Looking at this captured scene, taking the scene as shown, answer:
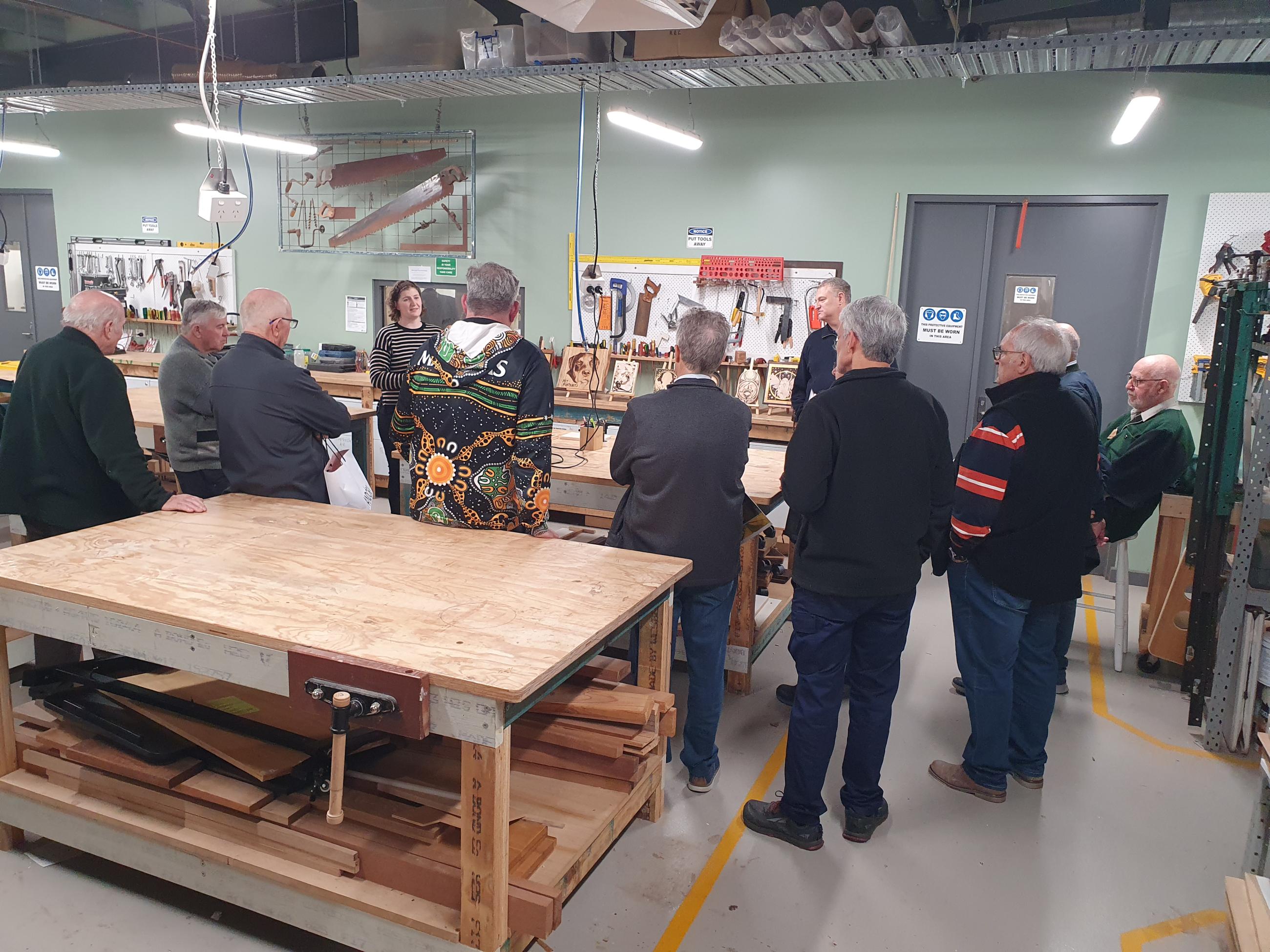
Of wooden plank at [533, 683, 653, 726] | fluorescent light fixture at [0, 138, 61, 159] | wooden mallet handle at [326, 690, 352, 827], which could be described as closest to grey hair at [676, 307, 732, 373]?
wooden plank at [533, 683, 653, 726]

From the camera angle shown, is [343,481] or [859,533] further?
[343,481]

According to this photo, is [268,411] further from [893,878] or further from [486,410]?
[893,878]

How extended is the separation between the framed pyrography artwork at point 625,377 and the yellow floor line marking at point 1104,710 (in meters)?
3.43

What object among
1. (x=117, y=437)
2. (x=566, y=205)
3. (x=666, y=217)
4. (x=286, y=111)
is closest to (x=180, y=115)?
(x=286, y=111)

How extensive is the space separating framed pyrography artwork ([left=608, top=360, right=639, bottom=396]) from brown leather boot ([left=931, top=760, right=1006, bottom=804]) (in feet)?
13.0

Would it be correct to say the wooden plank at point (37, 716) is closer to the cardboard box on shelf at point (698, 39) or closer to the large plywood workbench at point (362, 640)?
the large plywood workbench at point (362, 640)

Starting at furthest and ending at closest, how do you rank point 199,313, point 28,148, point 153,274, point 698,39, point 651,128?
point 153,274 < point 28,148 < point 651,128 < point 698,39 < point 199,313

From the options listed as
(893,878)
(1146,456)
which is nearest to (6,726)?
(893,878)

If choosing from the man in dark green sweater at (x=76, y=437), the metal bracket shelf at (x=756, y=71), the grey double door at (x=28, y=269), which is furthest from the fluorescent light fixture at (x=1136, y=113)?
the grey double door at (x=28, y=269)

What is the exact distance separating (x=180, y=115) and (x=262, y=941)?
8.10 metres

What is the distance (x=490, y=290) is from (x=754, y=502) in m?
1.41

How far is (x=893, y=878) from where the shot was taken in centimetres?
267

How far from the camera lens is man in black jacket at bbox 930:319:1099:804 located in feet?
9.07

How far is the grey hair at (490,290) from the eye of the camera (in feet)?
8.86
